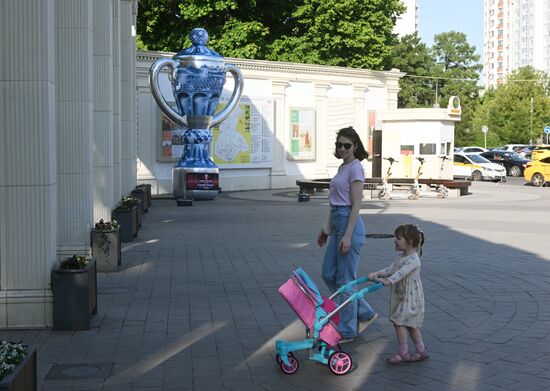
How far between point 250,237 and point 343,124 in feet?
71.4

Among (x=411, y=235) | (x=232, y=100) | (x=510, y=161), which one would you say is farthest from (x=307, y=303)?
(x=510, y=161)

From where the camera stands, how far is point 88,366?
6875mm

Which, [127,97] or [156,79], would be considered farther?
[156,79]

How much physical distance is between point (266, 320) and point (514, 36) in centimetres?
15629

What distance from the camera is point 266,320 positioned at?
868 centimetres

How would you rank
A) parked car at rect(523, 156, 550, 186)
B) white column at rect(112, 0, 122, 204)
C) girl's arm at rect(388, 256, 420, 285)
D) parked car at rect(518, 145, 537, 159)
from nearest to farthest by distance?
girl's arm at rect(388, 256, 420, 285), white column at rect(112, 0, 122, 204), parked car at rect(523, 156, 550, 186), parked car at rect(518, 145, 537, 159)

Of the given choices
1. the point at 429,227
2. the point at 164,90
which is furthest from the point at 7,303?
the point at 164,90

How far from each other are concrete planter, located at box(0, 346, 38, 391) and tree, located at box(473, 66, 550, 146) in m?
81.7

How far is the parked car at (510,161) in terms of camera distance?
50.6 m

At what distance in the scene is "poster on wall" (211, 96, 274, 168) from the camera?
33188 mm

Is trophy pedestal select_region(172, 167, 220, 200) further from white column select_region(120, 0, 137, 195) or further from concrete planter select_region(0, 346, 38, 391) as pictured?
concrete planter select_region(0, 346, 38, 391)

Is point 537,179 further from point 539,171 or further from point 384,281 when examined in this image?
point 384,281

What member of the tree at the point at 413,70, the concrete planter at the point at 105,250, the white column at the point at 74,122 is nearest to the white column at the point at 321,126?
the concrete planter at the point at 105,250

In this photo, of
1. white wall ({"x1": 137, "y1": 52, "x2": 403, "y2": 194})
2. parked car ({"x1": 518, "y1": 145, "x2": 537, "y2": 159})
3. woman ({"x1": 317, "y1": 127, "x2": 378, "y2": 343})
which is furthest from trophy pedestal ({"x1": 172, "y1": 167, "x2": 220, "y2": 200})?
parked car ({"x1": 518, "y1": 145, "x2": 537, "y2": 159})
